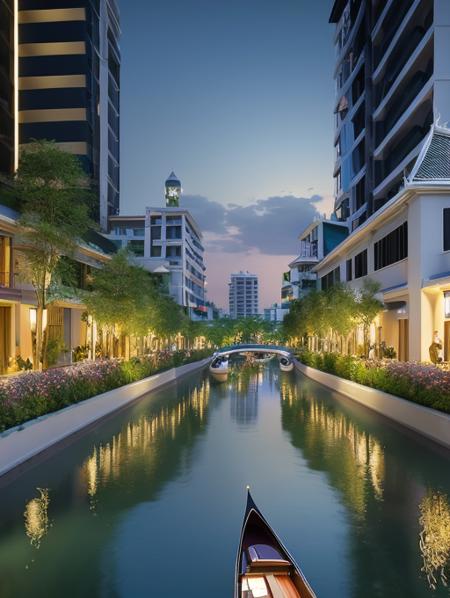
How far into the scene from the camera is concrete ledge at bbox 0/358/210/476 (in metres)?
13.7

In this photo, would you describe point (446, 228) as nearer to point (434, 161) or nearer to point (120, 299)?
point (434, 161)

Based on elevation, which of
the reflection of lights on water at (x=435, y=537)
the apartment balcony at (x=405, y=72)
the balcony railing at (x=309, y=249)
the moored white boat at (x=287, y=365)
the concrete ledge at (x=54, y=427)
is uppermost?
the apartment balcony at (x=405, y=72)

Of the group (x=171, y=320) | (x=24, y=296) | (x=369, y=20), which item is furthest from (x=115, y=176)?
(x=24, y=296)

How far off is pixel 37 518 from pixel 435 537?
703cm

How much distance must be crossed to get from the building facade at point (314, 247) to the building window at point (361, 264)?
28578 mm

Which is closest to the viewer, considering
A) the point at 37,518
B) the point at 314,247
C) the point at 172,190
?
the point at 37,518

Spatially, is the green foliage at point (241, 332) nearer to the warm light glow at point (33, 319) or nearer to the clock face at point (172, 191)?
the clock face at point (172, 191)

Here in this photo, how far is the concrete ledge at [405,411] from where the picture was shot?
53.6 feet

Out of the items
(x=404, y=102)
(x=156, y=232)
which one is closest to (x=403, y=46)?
(x=404, y=102)

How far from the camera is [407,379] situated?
66.1ft

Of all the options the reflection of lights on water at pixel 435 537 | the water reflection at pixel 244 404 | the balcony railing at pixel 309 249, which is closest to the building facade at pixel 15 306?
the water reflection at pixel 244 404

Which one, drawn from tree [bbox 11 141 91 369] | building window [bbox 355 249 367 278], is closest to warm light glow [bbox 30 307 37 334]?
tree [bbox 11 141 91 369]

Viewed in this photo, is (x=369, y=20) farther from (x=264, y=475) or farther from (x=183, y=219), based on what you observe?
(x=183, y=219)

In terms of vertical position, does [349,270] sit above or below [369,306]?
above
